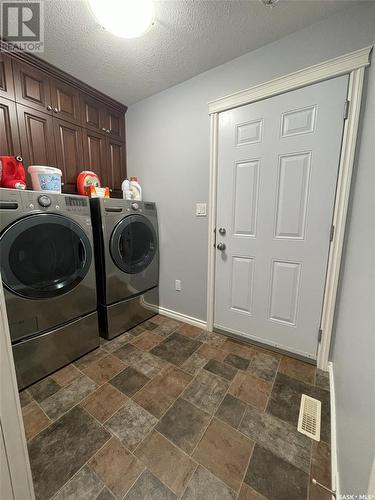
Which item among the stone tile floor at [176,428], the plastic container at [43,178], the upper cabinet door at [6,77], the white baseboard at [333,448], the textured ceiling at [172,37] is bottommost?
the stone tile floor at [176,428]

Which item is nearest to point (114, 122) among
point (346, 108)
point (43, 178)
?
point (43, 178)

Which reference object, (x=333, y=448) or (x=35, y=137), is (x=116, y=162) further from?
(x=333, y=448)

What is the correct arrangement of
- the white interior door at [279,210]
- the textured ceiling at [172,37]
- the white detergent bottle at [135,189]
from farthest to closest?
the white detergent bottle at [135,189] < the white interior door at [279,210] < the textured ceiling at [172,37]

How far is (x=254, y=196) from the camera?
1574 mm

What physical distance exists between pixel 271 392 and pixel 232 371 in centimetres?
27

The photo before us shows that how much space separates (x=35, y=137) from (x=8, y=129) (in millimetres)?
165

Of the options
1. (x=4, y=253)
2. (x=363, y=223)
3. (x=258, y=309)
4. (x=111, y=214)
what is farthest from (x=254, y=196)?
(x=4, y=253)

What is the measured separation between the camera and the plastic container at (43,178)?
139 centimetres

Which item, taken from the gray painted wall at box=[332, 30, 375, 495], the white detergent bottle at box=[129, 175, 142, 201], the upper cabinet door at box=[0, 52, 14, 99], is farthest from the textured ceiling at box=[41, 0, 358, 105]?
the white detergent bottle at box=[129, 175, 142, 201]

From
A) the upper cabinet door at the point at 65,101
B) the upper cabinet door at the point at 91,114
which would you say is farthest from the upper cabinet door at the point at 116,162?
the upper cabinet door at the point at 65,101

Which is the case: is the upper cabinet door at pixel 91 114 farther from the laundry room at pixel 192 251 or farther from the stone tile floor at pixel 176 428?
the stone tile floor at pixel 176 428

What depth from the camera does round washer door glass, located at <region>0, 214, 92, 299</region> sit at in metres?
1.16

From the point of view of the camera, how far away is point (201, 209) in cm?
182

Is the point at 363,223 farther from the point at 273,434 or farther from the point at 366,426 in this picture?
the point at 273,434
